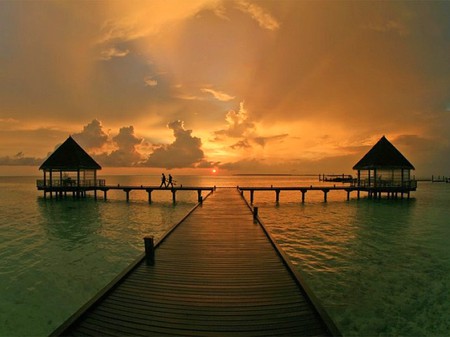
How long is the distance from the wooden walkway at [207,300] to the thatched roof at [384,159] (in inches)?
1163

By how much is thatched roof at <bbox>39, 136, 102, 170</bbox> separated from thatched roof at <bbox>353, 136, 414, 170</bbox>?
34.3 m

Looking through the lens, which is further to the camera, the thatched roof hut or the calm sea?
the thatched roof hut

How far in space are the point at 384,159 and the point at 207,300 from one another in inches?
1321

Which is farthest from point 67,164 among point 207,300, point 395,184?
point 395,184

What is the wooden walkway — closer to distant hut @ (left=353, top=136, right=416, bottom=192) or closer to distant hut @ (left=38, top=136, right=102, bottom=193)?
distant hut @ (left=38, top=136, right=102, bottom=193)

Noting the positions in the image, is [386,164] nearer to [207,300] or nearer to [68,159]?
[207,300]

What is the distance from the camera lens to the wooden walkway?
408 centimetres

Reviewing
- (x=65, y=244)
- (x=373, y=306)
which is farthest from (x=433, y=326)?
(x=65, y=244)

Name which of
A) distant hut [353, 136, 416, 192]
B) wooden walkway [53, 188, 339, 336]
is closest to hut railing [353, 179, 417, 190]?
distant hut [353, 136, 416, 192]

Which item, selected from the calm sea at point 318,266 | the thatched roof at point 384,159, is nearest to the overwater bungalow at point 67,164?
the calm sea at point 318,266

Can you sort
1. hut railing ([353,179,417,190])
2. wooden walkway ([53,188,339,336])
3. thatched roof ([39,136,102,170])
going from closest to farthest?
wooden walkway ([53,188,339,336]) < thatched roof ([39,136,102,170]) < hut railing ([353,179,417,190])

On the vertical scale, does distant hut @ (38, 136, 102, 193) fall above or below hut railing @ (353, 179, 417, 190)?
above

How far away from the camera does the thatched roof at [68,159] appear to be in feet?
106

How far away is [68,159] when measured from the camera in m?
32.6
